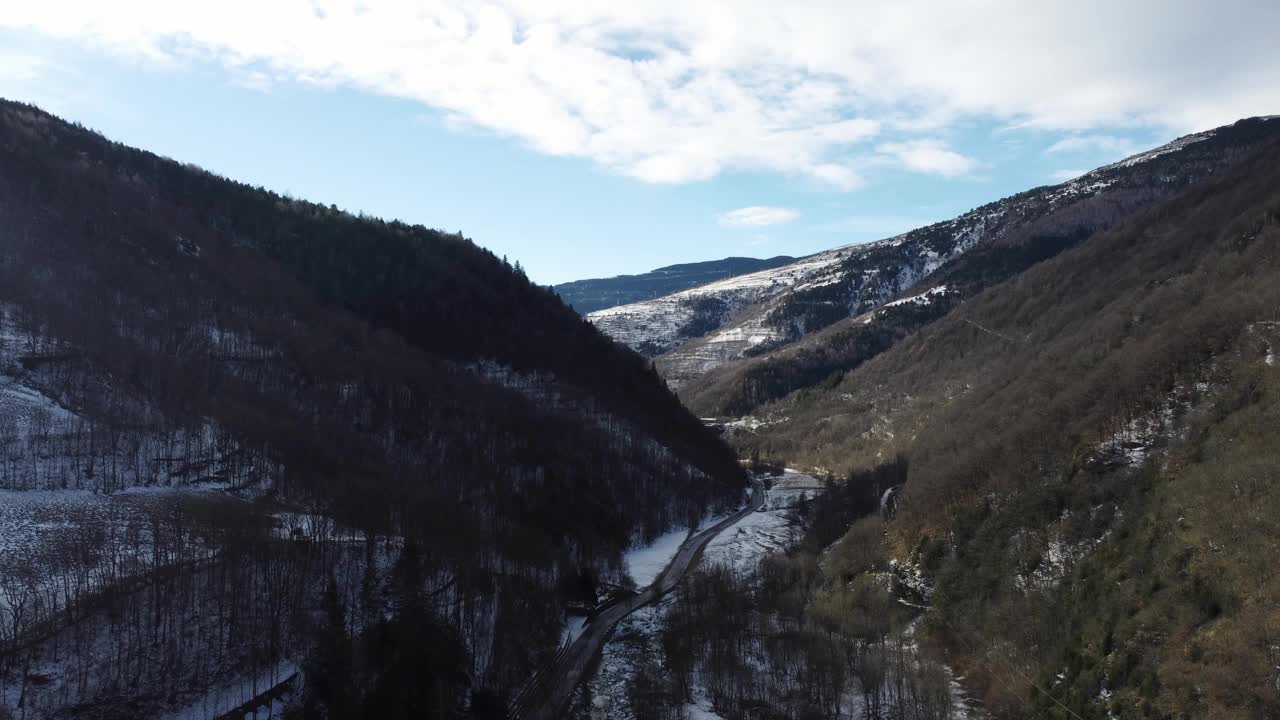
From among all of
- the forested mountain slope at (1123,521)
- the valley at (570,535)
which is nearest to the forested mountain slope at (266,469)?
the valley at (570,535)

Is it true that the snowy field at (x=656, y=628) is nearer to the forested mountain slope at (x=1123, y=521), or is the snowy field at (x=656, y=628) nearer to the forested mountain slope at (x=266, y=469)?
the forested mountain slope at (x=266, y=469)

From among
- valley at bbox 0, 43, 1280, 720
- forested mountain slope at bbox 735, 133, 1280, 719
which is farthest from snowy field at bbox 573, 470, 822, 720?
forested mountain slope at bbox 735, 133, 1280, 719

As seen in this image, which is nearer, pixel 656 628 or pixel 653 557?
pixel 656 628

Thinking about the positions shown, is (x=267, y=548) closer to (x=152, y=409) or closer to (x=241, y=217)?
(x=152, y=409)

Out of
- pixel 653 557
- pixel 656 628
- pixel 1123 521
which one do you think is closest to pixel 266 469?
pixel 656 628

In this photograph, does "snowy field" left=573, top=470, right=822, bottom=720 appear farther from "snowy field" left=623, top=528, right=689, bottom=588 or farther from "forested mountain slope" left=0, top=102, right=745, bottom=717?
"forested mountain slope" left=0, top=102, right=745, bottom=717

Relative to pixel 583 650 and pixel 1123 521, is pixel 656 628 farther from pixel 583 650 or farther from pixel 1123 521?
pixel 1123 521

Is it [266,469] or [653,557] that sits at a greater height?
[266,469]
